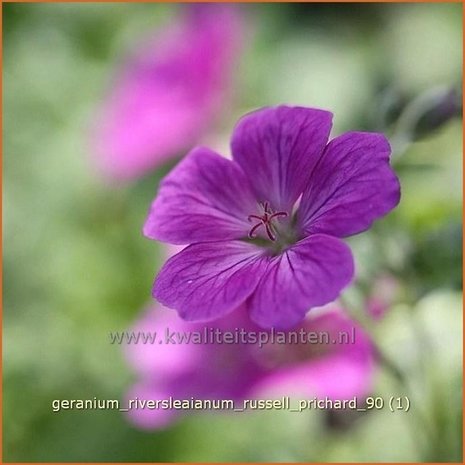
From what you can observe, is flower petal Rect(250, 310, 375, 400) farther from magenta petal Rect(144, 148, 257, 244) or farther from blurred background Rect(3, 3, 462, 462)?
magenta petal Rect(144, 148, 257, 244)

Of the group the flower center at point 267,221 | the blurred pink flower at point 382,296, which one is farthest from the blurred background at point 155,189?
the flower center at point 267,221

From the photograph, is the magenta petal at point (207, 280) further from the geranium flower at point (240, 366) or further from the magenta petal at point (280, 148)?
the geranium flower at point (240, 366)

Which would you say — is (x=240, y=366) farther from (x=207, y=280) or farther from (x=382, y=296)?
(x=207, y=280)

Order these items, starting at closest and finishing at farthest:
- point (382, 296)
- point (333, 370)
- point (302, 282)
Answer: point (302, 282) < point (382, 296) < point (333, 370)

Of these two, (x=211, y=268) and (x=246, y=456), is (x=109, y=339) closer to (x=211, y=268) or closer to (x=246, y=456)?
(x=246, y=456)

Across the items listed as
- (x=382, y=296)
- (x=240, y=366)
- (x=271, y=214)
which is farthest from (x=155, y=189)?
(x=271, y=214)

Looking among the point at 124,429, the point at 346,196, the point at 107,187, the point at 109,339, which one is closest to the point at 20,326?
the point at 109,339
